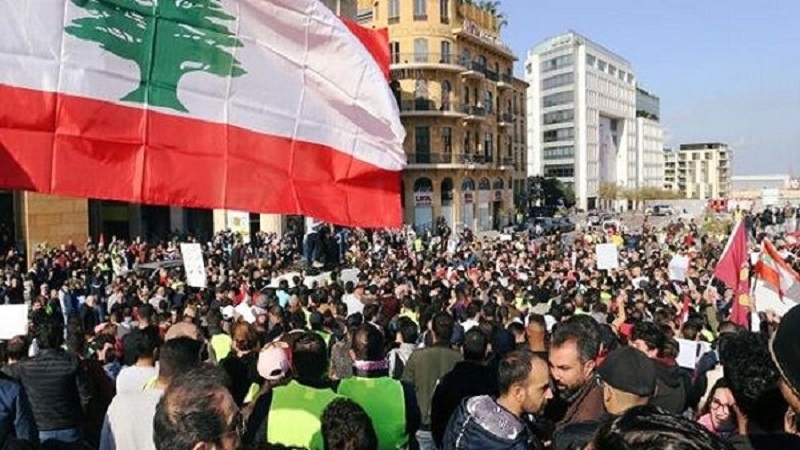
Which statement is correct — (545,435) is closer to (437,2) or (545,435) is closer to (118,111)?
(118,111)

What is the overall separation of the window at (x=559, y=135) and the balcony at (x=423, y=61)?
5628cm

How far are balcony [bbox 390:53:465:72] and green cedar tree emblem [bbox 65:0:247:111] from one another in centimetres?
4816

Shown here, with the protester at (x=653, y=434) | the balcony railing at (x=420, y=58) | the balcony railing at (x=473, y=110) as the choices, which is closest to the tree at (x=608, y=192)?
the balcony railing at (x=473, y=110)

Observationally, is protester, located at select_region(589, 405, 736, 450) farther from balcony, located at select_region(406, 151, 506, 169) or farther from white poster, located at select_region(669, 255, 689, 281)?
balcony, located at select_region(406, 151, 506, 169)

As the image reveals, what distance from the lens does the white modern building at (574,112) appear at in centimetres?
10606

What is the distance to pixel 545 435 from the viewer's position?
424 cm

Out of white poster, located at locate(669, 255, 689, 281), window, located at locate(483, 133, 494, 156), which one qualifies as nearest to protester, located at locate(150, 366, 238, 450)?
white poster, located at locate(669, 255, 689, 281)

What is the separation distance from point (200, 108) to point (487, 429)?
271cm

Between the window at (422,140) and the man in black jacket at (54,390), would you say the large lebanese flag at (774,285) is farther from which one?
the window at (422,140)

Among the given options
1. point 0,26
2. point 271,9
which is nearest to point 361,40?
point 271,9

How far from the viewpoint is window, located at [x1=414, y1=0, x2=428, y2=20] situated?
53594 millimetres

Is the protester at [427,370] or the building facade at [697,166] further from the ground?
the building facade at [697,166]

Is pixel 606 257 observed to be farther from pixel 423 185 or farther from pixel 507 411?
pixel 423 185

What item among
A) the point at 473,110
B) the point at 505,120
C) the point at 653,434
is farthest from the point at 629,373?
the point at 505,120
